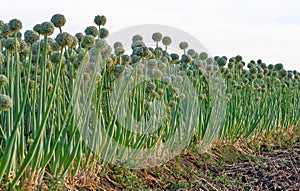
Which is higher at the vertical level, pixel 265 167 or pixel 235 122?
pixel 235 122

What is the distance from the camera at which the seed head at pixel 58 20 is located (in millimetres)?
2922

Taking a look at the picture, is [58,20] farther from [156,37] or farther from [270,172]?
[270,172]

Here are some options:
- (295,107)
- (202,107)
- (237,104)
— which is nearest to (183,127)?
(202,107)

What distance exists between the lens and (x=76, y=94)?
10.4 ft

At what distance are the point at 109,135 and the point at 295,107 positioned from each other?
505cm

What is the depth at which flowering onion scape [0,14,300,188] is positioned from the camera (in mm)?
2879

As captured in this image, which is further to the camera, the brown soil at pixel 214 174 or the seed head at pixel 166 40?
the seed head at pixel 166 40

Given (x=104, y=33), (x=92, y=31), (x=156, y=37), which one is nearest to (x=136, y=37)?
(x=156, y=37)

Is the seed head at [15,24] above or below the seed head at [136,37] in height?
below

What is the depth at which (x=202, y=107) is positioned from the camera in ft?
17.5

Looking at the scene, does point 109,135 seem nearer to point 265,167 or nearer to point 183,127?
point 183,127

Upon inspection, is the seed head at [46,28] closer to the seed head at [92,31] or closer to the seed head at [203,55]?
the seed head at [92,31]

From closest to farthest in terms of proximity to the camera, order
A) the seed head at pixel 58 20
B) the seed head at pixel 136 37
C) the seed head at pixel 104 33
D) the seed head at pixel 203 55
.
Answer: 1. the seed head at pixel 58 20
2. the seed head at pixel 104 33
3. the seed head at pixel 136 37
4. the seed head at pixel 203 55

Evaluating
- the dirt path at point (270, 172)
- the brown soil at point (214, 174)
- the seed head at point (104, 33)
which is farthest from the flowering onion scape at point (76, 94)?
the dirt path at point (270, 172)
